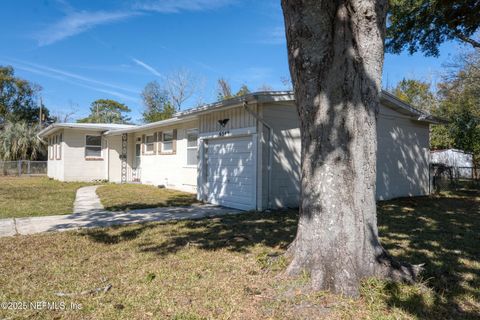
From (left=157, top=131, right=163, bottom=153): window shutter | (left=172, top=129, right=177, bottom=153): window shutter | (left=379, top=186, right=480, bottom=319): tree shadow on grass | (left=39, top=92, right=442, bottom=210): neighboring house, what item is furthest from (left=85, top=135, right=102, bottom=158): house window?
(left=379, top=186, right=480, bottom=319): tree shadow on grass

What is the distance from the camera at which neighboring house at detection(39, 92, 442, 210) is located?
29.7 ft

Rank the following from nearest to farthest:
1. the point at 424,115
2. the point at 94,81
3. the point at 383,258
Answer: the point at 383,258
the point at 424,115
the point at 94,81

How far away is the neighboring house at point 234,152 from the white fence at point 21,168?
688cm

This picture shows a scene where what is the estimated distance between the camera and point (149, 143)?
56.5 feet

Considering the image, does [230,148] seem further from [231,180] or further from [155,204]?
[155,204]

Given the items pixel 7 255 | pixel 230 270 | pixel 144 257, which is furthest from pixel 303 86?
pixel 7 255

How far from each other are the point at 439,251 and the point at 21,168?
26.4 metres

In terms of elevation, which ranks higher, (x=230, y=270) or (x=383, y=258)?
(x=383, y=258)

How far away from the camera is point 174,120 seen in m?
13.4

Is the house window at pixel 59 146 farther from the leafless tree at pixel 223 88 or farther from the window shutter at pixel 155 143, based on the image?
the leafless tree at pixel 223 88

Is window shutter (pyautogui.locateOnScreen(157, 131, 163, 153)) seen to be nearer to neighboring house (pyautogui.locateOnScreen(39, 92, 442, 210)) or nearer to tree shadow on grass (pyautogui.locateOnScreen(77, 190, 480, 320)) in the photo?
neighboring house (pyautogui.locateOnScreen(39, 92, 442, 210))

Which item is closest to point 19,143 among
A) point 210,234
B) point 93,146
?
point 93,146

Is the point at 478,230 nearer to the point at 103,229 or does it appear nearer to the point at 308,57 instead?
the point at 308,57

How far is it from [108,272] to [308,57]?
348cm
